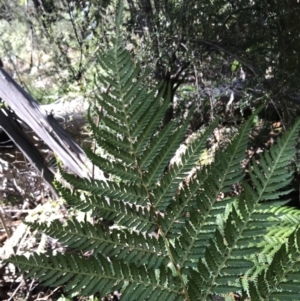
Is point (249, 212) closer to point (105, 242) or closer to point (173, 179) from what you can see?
point (173, 179)

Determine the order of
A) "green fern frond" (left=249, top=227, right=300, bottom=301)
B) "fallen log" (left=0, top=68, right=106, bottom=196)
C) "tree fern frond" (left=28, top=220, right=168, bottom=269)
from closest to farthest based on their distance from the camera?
"green fern frond" (left=249, top=227, right=300, bottom=301)
"tree fern frond" (left=28, top=220, right=168, bottom=269)
"fallen log" (left=0, top=68, right=106, bottom=196)

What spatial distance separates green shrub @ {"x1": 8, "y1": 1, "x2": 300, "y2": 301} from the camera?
2.77 ft

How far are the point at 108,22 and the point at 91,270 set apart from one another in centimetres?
269

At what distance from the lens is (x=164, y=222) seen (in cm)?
94

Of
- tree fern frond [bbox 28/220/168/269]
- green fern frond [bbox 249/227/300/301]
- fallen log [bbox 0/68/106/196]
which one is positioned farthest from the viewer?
fallen log [bbox 0/68/106/196]

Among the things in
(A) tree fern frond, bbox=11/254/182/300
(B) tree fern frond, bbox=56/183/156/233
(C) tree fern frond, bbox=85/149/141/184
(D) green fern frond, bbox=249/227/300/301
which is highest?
(C) tree fern frond, bbox=85/149/141/184

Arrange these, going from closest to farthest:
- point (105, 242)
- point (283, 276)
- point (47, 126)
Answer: point (283, 276), point (105, 242), point (47, 126)

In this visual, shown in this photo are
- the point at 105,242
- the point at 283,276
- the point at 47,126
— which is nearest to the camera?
the point at 283,276

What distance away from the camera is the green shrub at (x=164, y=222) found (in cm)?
84

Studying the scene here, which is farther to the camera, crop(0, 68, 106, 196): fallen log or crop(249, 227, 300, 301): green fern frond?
crop(0, 68, 106, 196): fallen log

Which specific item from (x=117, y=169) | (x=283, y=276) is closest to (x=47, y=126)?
(x=117, y=169)

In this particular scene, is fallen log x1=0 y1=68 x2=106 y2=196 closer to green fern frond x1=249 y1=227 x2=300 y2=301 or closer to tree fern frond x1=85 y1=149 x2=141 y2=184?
tree fern frond x1=85 y1=149 x2=141 y2=184

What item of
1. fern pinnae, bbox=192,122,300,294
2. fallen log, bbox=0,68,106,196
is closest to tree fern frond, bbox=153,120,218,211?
fern pinnae, bbox=192,122,300,294

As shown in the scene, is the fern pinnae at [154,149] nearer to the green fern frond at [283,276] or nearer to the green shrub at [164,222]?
the green shrub at [164,222]
